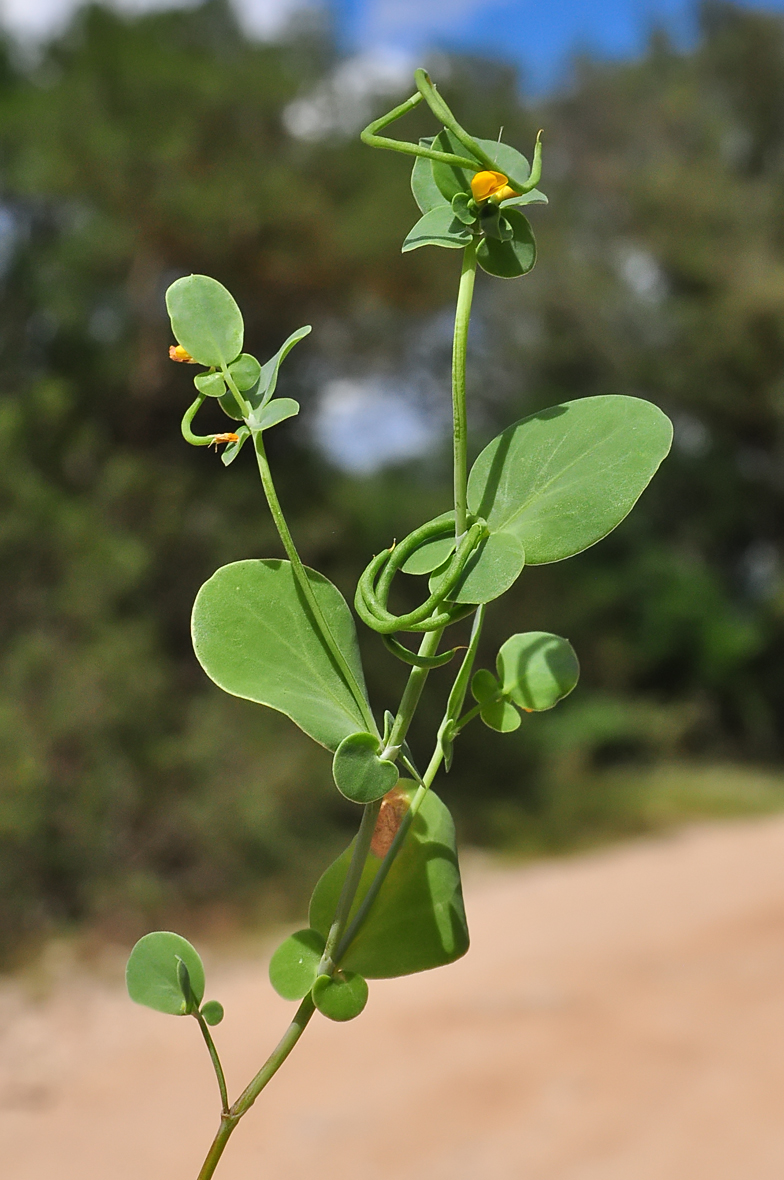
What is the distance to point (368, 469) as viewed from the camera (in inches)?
137

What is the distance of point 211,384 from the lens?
0.14 metres

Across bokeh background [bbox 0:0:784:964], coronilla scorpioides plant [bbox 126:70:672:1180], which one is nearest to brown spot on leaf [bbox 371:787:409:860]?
coronilla scorpioides plant [bbox 126:70:672:1180]

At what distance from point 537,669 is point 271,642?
35 mm

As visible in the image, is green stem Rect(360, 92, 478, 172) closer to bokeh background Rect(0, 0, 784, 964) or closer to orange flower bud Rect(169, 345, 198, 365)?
orange flower bud Rect(169, 345, 198, 365)

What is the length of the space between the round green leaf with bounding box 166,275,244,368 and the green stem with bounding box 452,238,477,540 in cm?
3

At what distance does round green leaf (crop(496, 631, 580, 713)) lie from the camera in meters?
0.14

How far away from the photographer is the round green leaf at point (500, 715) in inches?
5.7

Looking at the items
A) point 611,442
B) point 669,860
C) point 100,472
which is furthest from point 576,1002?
point 611,442

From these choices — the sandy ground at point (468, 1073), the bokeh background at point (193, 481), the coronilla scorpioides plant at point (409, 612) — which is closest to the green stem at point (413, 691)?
the coronilla scorpioides plant at point (409, 612)

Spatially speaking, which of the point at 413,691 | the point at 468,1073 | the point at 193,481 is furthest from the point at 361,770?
the point at 193,481

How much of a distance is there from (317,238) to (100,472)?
788 mm

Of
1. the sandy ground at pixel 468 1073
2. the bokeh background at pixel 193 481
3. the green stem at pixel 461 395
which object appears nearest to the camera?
the green stem at pixel 461 395

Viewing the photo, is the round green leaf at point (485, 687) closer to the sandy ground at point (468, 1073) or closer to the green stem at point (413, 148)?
the green stem at point (413, 148)

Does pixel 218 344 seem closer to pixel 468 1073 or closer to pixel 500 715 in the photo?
pixel 500 715
